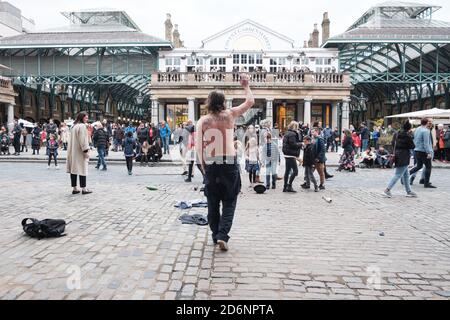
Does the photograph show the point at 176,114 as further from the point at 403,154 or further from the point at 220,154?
the point at 220,154

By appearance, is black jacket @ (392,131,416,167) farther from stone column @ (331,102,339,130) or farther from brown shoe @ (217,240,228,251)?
stone column @ (331,102,339,130)

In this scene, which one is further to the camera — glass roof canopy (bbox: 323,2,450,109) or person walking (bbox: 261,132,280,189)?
glass roof canopy (bbox: 323,2,450,109)

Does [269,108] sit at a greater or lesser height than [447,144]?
greater

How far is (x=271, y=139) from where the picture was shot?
35.1 ft

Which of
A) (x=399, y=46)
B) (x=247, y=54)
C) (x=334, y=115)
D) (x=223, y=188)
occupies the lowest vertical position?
(x=223, y=188)

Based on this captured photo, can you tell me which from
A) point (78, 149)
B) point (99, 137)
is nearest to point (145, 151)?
point (99, 137)

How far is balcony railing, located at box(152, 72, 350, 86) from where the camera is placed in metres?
28.3

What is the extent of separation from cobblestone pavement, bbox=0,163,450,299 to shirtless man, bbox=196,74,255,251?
56 centimetres

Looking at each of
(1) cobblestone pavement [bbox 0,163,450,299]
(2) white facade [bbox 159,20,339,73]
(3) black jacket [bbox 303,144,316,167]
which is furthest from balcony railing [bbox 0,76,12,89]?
(3) black jacket [bbox 303,144,316,167]

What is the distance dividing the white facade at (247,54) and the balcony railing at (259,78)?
4155 mm

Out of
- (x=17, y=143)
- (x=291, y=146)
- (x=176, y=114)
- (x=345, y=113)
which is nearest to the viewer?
(x=291, y=146)

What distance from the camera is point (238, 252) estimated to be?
4.64 m

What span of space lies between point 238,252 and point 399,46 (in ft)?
114

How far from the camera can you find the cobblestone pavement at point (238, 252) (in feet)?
11.5
